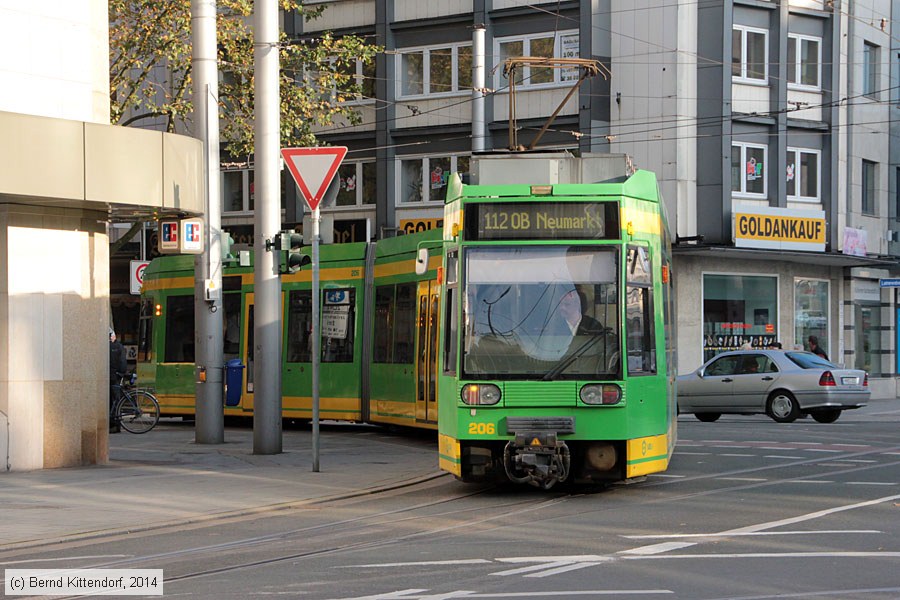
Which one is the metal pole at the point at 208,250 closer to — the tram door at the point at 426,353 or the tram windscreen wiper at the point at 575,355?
the tram door at the point at 426,353

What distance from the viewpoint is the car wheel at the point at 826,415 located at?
26672 mm

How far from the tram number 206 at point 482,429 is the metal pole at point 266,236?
249 inches

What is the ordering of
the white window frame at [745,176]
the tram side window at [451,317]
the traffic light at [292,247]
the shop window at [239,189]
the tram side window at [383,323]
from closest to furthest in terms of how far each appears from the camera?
the tram side window at [451,317] < the traffic light at [292,247] < the tram side window at [383,323] < the white window frame at [745,176] < the shop window at [239,189]

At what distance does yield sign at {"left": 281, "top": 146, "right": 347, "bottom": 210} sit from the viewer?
53.7 ft

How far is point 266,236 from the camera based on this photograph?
1869 centimetres

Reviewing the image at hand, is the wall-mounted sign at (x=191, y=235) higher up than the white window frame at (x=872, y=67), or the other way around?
the white window frame at (x=872, y=67)

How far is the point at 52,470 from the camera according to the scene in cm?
1656

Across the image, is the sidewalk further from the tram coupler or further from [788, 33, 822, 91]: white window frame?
[788, 33, 822, 91]: white window frame

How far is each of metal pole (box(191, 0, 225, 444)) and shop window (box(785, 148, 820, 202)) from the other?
63.6 ft

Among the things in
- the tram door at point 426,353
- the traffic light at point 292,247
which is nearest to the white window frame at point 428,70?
the tram door at point 426,353

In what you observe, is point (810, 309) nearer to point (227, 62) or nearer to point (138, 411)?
point (227, 62)

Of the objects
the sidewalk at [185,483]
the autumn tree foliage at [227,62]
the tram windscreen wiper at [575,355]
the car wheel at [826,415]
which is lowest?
the car wheel at [826,415]

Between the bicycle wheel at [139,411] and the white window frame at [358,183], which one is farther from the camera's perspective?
the white window frame at [358,183]

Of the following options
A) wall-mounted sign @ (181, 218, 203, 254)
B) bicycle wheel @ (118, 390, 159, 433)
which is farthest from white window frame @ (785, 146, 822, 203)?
wall-mounted sign @ (181, 218, 203, 254)
